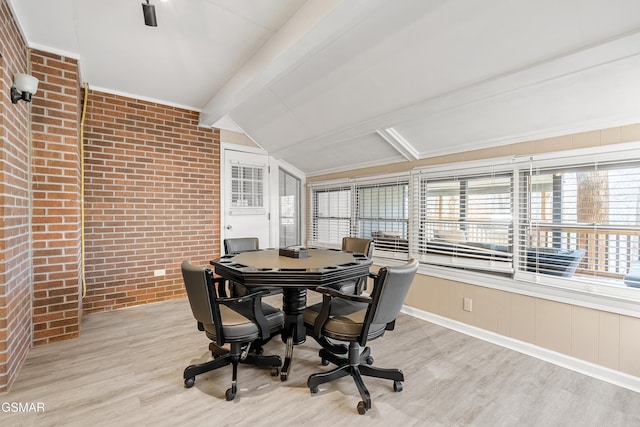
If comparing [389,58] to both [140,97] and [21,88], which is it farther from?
[140,97]

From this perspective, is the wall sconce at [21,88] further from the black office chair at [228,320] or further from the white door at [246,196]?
the white door at [246,196]

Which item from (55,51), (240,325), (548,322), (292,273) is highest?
(55,51)

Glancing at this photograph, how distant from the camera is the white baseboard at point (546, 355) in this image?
2.14 meters

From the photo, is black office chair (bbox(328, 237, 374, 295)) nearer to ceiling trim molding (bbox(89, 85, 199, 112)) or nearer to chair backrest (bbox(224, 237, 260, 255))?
chair backrest (bbox(224, 237, 260, 255))

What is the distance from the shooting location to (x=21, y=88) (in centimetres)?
213

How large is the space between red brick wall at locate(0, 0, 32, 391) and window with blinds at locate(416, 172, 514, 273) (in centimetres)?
370

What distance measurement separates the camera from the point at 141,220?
3.78 meters

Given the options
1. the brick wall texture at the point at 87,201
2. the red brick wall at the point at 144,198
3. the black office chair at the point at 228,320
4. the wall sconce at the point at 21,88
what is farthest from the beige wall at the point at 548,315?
the wall sconce at the point at 21,88

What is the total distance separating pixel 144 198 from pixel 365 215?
9.97 feet

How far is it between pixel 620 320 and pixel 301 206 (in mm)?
4247

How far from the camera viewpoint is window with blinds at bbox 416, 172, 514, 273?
112 inches

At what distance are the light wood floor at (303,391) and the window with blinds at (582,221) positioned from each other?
0.84 meters

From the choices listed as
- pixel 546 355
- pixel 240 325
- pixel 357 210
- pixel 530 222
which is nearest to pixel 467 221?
pixel 530 222

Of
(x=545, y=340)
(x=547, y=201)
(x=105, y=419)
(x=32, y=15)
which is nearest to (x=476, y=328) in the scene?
(x=545, y=340)
